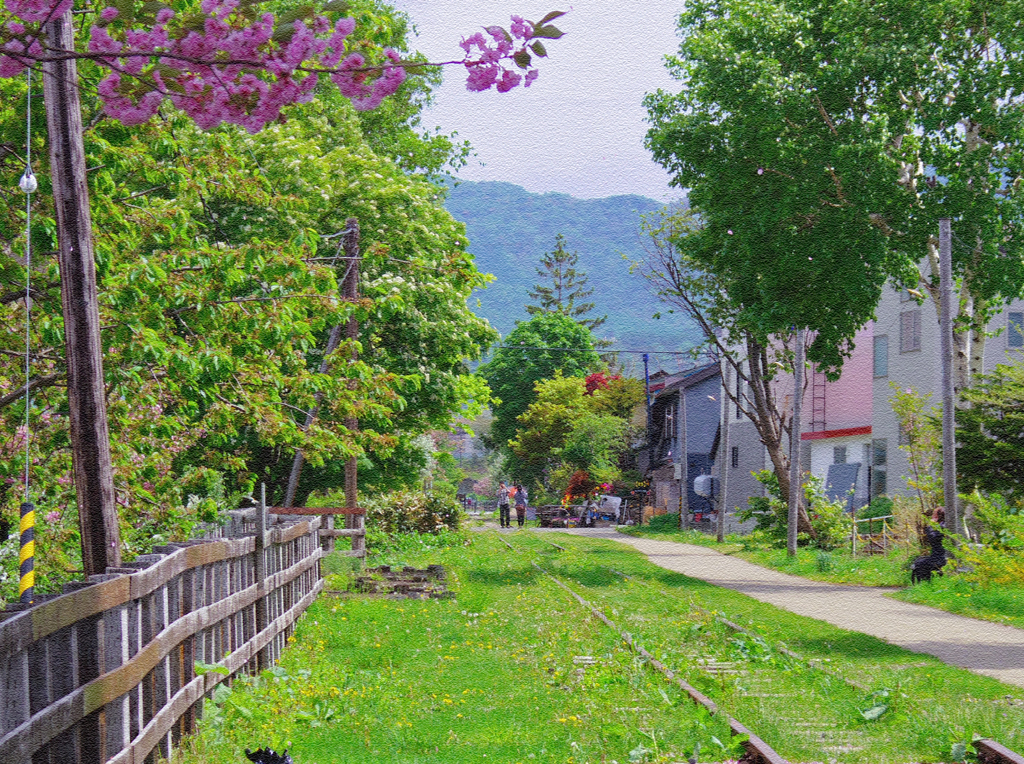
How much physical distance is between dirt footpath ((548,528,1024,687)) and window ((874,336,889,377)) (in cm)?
1535

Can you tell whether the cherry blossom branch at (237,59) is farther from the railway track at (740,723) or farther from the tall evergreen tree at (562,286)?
the tall evergreen tree at (562,286)

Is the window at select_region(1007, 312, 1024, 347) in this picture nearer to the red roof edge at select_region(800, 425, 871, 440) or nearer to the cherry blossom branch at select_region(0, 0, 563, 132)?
the red roof edge at select_region(800, 425, 871, 440)

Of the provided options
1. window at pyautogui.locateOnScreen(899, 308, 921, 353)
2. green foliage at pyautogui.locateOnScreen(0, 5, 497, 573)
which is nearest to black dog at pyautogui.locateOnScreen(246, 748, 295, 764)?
green foliage at pyautogui.locateOnScreen(0, 5, 497, 573)

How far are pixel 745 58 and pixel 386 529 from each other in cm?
1972

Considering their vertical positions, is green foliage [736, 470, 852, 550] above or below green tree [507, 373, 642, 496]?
below

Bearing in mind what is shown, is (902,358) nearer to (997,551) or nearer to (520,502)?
(997,551)

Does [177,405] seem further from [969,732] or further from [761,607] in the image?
[761,607]

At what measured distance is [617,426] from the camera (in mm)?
73625

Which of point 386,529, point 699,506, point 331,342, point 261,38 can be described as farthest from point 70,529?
point 699,506

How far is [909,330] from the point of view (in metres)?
41.8

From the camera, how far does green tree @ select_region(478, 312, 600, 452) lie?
98.8 metres

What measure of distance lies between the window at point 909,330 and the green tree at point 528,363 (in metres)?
54.7

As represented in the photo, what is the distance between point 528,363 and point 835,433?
5150 cm

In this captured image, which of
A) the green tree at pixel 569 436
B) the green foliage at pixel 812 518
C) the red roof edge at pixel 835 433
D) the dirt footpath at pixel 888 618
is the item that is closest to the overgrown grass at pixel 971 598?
the dirt footpath at pixel 888 618
